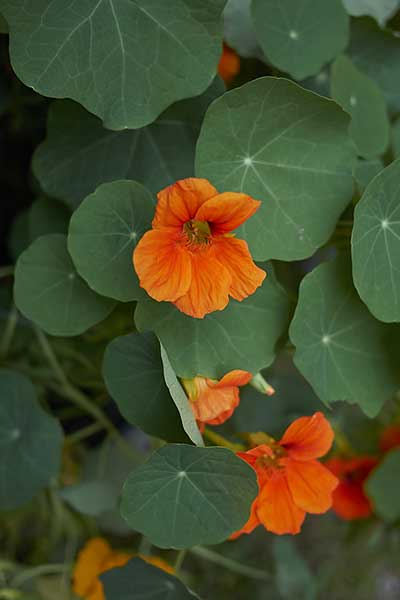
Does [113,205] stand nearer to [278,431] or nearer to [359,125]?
[359,125]

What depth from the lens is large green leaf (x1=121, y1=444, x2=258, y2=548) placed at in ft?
2.54

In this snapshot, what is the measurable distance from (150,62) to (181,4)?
0.07 metres

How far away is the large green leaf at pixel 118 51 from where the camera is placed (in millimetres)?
778

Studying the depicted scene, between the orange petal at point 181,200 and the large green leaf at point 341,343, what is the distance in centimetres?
21

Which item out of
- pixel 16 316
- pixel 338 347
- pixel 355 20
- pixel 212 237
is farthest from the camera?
pixel 16 316

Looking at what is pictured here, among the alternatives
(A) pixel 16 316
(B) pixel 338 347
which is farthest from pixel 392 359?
(A) pixel 16 316

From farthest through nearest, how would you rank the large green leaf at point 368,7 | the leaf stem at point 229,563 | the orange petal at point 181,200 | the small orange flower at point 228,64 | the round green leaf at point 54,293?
1. the leaf stem at point 229,563
2. the large green leaf at point 368,7
3. the small orange flower at point 228,64
4. the round green leaf at point 54,293
5. the orange petal at point 181,200

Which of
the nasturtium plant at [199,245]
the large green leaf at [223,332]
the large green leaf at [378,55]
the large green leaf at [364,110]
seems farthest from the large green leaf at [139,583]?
the large green leaf at [378,55]

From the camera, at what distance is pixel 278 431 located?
122cm

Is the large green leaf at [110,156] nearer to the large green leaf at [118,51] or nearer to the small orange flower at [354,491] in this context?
the large green leaf at [118,51]

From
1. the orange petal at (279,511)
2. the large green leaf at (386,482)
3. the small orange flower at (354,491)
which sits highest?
the orange petal at (279,511)

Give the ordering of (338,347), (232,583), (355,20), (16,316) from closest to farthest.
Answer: (338,347)
(355,20)
(16,316)
(232,583)

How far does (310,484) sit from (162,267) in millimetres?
312

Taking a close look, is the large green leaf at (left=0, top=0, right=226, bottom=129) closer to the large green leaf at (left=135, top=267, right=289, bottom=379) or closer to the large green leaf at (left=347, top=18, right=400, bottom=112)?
the large green leaf at (left=135, top=267, right=289, bottom=379)
